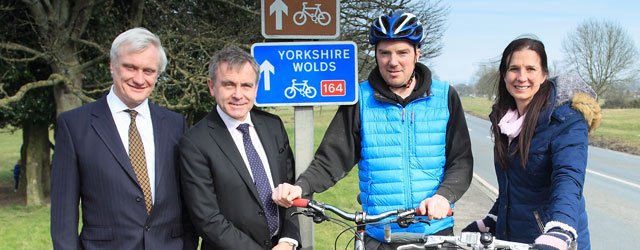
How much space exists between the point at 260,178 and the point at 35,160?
1575 centimetres

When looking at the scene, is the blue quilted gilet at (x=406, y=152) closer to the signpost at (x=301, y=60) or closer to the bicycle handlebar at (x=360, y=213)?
the bicycle handlebar at (x=360, y=213)

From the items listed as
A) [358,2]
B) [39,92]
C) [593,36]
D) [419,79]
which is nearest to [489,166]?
[358,2]

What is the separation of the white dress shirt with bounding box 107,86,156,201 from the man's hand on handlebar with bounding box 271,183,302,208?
1.92 feet

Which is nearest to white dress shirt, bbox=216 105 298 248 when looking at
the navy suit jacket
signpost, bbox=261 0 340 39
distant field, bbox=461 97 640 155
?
the navy suit jacket

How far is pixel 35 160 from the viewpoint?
650 inches

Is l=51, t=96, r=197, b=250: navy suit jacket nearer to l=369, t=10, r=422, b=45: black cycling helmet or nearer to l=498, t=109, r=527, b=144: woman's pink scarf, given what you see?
l=369, t=10, r=422, b=45: black cycling helmet

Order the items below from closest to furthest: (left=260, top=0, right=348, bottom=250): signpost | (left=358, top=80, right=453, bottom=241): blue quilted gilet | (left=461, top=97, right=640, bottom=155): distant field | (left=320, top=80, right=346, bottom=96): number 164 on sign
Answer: (left=358, top=80, right=453, bottom=241): blue quilted gilet < (left=320, top=80, right=346, bottom=96): number 164 on sign < (left=260, top=0, right=348, bottom=250): signpost < (left=461, top=97, right=640, bottom=155): distant field

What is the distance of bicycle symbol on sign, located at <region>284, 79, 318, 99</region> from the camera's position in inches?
145

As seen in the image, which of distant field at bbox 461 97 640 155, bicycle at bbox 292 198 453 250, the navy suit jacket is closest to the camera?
bicycle at bbox 292 198 453 250

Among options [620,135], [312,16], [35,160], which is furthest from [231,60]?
[620,135]

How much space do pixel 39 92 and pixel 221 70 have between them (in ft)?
45.0

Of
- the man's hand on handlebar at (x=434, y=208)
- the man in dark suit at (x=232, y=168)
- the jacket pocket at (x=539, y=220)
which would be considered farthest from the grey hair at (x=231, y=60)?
the jacket pocket at (x=539, y=220)

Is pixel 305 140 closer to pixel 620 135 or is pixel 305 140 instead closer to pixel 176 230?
pixel 176 230

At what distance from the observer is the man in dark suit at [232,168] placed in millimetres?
2746
